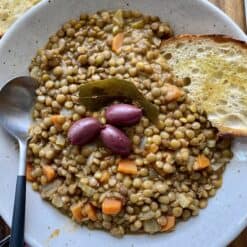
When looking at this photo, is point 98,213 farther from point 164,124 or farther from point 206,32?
point 206,32

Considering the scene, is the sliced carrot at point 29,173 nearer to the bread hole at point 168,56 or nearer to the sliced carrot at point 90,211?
the sliced carrot at point 90,211

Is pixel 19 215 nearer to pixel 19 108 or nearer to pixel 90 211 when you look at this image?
pixel 90 211

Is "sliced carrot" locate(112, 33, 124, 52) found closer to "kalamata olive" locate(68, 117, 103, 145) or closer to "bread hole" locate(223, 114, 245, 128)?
"kalamata olive" locate(68, 117, 103, 145)

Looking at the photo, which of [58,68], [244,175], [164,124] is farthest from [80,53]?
[244,175]

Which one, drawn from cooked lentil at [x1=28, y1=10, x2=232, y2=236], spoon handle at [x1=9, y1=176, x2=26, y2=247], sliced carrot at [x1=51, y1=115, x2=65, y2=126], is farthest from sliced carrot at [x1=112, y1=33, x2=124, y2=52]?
spoon handle at [x1=9, y1=176, x2=26, y2=247]

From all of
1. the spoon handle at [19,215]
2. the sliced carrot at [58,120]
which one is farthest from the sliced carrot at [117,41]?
the spoon handle at [19,215]

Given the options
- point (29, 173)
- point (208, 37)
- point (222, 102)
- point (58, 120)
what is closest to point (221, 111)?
point (222, 102)
